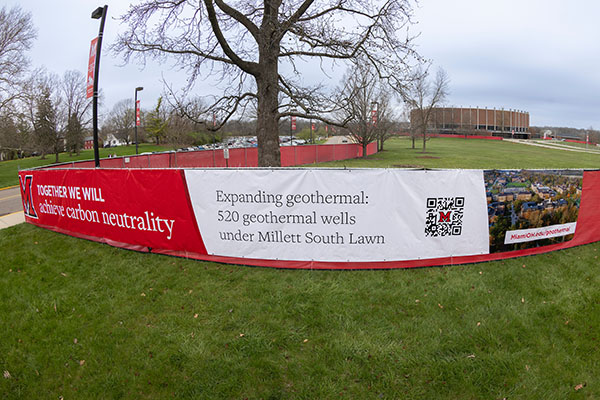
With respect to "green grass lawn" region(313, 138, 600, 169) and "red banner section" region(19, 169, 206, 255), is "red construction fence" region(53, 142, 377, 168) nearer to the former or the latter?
"green grass lawn" region(313, 138, 600, 169)

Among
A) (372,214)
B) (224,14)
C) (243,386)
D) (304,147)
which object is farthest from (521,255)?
(304,147)

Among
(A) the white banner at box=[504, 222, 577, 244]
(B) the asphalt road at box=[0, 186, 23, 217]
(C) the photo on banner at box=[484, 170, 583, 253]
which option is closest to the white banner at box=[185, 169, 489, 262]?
(C) the photo on banner at box=[484, 170, 583, 253]

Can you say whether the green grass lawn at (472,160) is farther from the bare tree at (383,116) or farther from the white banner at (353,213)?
the white banner at (353,213)

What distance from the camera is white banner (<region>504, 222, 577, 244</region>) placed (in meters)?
5.96

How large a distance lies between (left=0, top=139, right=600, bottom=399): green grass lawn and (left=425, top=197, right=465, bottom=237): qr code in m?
0.63

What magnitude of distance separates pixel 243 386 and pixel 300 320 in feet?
3.95

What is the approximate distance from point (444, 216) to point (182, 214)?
4.44 metres

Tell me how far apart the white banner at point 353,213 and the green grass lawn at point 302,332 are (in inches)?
14.2

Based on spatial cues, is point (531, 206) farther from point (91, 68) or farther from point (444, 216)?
point (91, 68)

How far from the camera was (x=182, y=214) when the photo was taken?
606 cm

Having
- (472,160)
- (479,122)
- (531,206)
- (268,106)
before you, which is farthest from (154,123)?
(479,122)

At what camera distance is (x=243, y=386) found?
3361mm

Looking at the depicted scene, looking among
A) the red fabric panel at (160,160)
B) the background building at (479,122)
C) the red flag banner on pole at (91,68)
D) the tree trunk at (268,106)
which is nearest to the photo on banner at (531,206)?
the tree trunk at (268,106)

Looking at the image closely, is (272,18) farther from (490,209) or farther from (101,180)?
(490,209)
